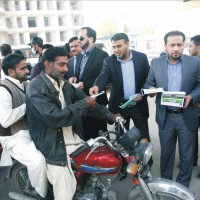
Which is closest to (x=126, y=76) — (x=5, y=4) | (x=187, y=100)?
(x=187, y=100)

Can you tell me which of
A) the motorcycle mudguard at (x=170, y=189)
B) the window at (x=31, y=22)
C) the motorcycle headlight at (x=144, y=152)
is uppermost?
the window at (x=31, y=22)

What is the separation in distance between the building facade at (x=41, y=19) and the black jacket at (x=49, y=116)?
3572 cm

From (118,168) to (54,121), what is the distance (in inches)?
27.2

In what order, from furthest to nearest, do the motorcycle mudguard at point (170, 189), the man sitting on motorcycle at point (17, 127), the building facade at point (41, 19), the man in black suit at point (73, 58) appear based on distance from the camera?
1. the building facade at point (41, 19)
2. the man in black suit at point (73, 58)
3. the man sitting on motorcycle at point (17, 127)
4. the motorcycle mudguard at point (170, 189)

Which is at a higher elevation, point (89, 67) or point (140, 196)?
point (89, 67)

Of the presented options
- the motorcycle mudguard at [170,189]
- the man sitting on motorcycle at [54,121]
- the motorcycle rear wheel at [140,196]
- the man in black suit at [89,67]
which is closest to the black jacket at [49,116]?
the man sitting on motorcycle at [54,121]

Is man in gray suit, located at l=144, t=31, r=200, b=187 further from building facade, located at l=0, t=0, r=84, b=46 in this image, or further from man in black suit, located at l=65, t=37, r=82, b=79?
building facade, located at l=0, t=0, r=84, b=46

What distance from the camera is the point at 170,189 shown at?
Result: 1.99 meters

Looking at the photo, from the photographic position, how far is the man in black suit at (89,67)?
3691 mm

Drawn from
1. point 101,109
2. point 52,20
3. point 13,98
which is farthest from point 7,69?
point 52,20

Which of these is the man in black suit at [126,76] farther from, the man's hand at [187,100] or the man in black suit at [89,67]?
the man's hand at [187,100]

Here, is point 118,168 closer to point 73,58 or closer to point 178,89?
point 178,89

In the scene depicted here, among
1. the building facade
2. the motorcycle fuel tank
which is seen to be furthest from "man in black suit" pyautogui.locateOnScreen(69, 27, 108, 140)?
the building facade

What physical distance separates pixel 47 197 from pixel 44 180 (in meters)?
0.27
